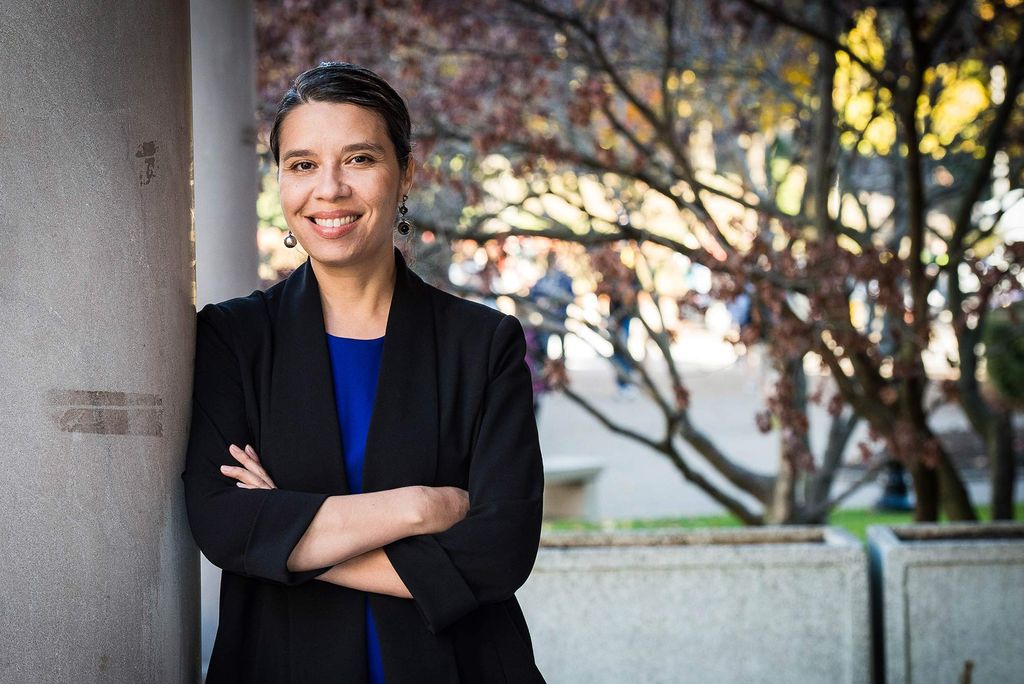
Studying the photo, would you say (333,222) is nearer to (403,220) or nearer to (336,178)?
(336,178)

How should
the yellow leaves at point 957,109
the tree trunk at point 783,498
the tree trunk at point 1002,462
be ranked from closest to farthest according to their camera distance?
the tree trunk at point 1002,462 → the tree trunk at point 783,498 → the yellow leaves at point 957,109

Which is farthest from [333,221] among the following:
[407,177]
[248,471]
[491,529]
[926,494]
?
[926,494]

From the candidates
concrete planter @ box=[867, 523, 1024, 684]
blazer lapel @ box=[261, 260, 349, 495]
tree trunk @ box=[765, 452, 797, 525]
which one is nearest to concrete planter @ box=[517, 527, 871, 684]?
concrete planter @ box=[867, 523, 1024, 684]

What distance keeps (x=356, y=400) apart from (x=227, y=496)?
1.07ft

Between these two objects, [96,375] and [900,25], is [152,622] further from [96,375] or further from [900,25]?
[900,25]

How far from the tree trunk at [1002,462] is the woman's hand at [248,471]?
557 centimetres

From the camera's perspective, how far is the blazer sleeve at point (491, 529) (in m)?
2.25

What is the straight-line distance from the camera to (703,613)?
492 centimetres

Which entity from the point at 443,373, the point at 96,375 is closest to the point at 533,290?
the point at 443,373

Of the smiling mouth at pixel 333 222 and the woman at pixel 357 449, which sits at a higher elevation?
the smiling mouth at pixel 333 222

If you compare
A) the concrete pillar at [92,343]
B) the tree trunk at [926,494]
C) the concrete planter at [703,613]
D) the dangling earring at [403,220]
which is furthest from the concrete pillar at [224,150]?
the tree trunk at [926,494]

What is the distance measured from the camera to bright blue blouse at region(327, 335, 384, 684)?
2305 mm

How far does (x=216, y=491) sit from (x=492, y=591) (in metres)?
0.55

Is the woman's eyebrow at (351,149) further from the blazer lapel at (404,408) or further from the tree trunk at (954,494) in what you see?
the tree trunk at (954,494)
